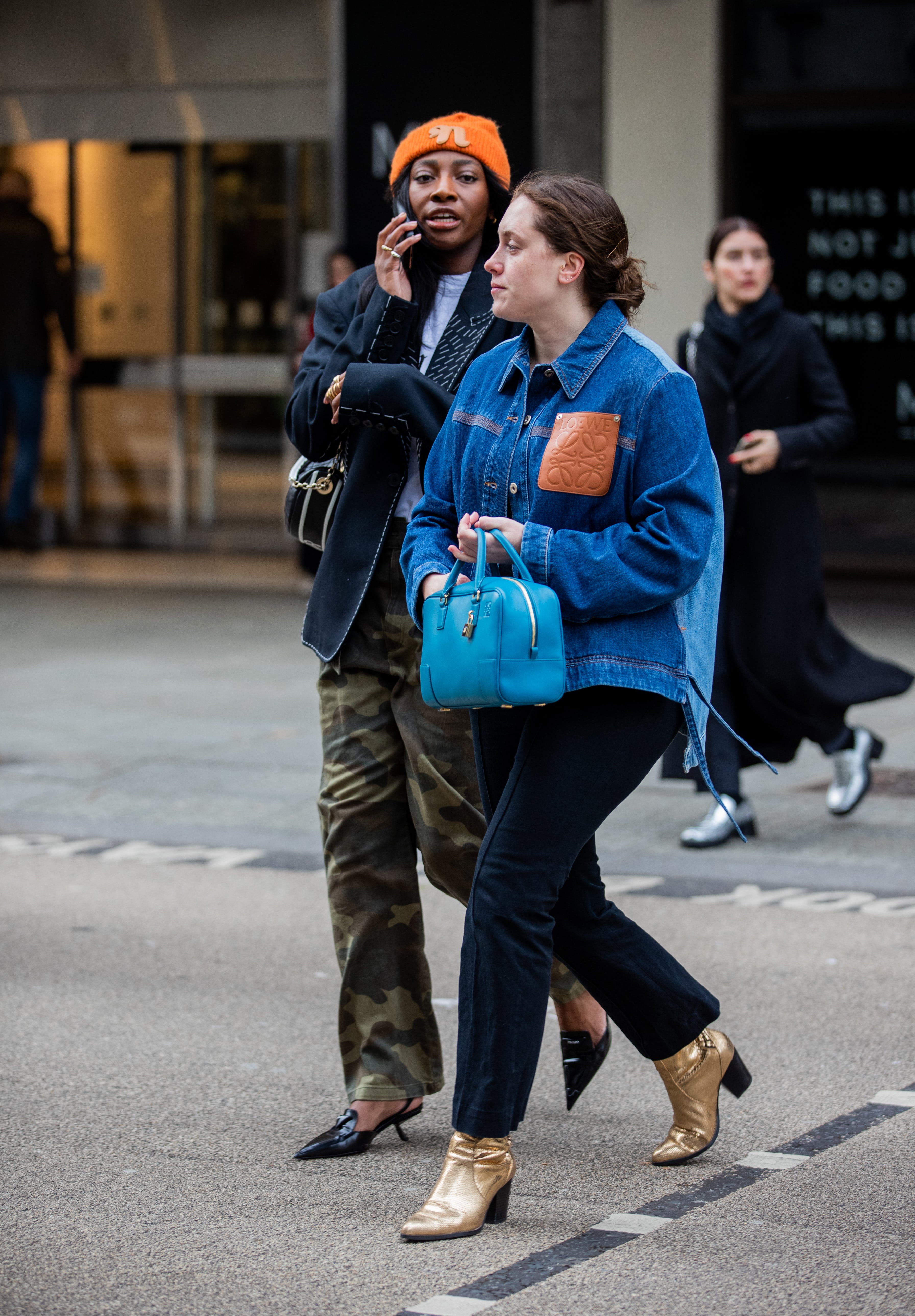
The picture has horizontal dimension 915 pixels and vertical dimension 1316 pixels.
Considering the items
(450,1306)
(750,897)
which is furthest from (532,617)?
(750,897)

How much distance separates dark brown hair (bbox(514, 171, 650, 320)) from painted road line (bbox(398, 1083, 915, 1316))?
5.49ft

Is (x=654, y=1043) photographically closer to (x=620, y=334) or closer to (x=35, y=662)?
(x=620, y=334)

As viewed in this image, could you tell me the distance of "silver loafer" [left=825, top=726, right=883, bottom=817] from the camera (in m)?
7.23

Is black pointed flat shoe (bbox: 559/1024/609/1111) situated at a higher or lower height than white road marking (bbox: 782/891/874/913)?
higher

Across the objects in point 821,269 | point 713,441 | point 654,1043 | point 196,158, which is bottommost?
point 654,1043

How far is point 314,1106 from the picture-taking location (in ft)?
14.5

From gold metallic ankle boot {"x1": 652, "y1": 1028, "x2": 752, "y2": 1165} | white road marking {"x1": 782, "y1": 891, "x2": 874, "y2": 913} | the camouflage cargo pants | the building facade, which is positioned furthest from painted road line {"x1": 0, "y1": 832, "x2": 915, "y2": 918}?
the building facade

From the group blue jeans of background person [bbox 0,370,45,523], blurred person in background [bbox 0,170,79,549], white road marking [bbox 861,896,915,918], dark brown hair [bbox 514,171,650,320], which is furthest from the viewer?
blue jeans of background person [bbox 0,370,45,523]

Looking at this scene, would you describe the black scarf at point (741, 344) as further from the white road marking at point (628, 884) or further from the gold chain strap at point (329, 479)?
the gold chain strap at point (329, 479)

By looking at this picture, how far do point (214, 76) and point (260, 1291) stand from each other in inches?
491

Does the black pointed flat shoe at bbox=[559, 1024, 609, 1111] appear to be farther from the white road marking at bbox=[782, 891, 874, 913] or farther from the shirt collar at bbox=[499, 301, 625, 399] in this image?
the white road marking at bbox=[782, 891, 874, 913]

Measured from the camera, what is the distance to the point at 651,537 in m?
3.50

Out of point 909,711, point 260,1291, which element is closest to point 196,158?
point 909,711

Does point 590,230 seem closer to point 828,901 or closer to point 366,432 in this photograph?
point 366,432
